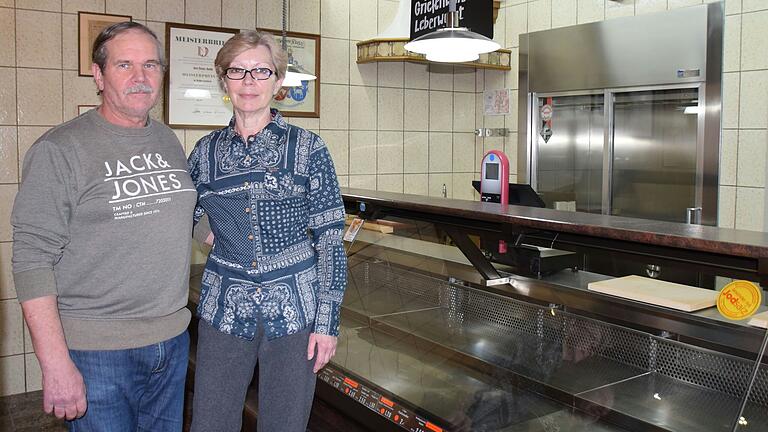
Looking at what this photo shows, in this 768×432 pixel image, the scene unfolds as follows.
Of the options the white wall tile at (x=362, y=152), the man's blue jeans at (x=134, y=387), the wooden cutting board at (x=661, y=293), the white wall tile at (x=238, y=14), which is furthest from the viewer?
the white wall tile at (x=362, y=152)

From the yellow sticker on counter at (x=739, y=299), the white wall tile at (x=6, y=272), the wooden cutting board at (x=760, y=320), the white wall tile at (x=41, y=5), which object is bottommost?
the white wall tile at (x=6, y=272)

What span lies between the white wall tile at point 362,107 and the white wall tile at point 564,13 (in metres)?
1.41

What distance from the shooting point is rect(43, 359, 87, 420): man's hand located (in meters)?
1.53

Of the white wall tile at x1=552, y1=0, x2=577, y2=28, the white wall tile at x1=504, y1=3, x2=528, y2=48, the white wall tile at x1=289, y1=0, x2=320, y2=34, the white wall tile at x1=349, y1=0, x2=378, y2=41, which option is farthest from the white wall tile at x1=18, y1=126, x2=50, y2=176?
the white wall tile at x1=552, y1=0, x2=577, y2=28

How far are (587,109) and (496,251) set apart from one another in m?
2.99

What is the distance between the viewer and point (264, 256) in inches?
66.1

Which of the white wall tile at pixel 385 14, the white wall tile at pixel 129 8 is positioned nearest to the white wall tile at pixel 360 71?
the white wall tile at pixel 385 14

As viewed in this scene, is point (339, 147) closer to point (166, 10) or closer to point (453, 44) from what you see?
point (166, 10)

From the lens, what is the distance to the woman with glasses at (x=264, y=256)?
1679mm

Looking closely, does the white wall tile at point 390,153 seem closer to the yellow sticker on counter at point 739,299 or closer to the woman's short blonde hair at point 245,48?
the woman's short blonde hair at point 245,48

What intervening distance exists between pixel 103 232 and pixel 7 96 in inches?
117

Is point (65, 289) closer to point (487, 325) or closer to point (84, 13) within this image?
point (487, 325)

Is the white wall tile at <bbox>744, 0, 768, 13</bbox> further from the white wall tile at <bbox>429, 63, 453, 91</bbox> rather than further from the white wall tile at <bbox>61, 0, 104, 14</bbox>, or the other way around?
the white wall tile at <bbox>61, 0, 104, 14</bbox>

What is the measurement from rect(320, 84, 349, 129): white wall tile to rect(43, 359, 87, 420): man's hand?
3658mm
